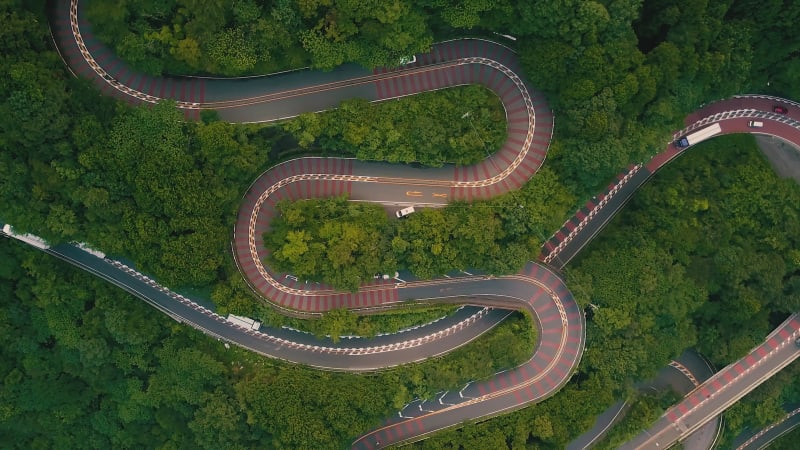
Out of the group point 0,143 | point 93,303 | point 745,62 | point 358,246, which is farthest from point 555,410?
point 0,143

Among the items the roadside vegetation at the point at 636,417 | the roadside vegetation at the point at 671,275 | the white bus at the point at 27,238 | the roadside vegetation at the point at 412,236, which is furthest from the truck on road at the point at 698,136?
the white bus at the point at 27,238

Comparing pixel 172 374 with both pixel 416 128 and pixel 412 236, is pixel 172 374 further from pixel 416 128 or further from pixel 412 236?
pixel 416 128

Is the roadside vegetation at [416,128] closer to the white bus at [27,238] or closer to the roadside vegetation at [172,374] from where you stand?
the roadside vegetation at [172,374]

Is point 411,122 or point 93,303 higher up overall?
point 411,122

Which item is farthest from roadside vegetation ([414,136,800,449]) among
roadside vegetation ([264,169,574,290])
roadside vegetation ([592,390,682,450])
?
roadside vegetation ([264,169,574,290])

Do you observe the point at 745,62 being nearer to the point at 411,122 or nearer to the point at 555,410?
the point at 411,122

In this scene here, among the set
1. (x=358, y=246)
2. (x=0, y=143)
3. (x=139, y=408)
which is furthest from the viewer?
(x=139, y=408)

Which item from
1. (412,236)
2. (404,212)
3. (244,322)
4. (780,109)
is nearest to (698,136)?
(780,109)
